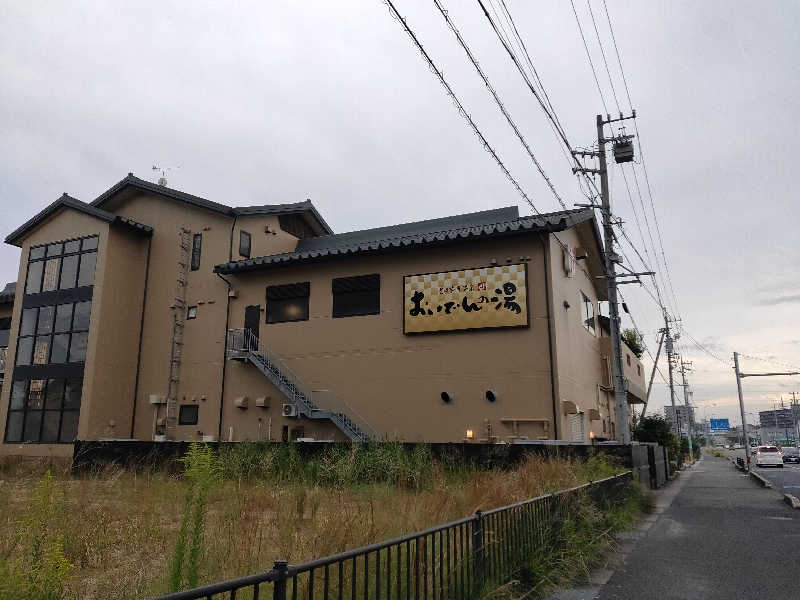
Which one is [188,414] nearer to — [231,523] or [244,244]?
[244,244]

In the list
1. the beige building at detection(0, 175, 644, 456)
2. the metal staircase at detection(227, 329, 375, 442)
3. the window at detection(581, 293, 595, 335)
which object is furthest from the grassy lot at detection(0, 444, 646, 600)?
the window at detection(581, 293, 595, 335)

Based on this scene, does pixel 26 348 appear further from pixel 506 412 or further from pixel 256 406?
pixel 506 412

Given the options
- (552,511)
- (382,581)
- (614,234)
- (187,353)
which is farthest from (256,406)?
(382,581)

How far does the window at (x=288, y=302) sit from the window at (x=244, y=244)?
2284 millimetres

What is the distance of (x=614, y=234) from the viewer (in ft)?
65.4

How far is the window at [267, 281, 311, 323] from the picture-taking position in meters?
23.4

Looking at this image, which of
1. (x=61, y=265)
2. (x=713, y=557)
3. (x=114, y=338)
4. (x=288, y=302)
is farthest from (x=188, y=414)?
(x=713, y=557)

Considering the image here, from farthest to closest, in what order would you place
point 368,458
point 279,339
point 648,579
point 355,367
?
point 279,339, point 355,367, point 368,458, point 648,579

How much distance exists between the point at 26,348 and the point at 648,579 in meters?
27.3

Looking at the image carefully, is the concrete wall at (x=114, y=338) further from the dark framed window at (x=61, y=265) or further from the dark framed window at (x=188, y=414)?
the dark framed window at (x=188, y=414)

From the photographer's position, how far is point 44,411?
24.5 metres

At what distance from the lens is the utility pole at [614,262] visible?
62.2ft

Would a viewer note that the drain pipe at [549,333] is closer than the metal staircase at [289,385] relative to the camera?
Yes

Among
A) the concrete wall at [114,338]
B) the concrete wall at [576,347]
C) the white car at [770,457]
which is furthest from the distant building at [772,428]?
the concrete wall at [114,338]
